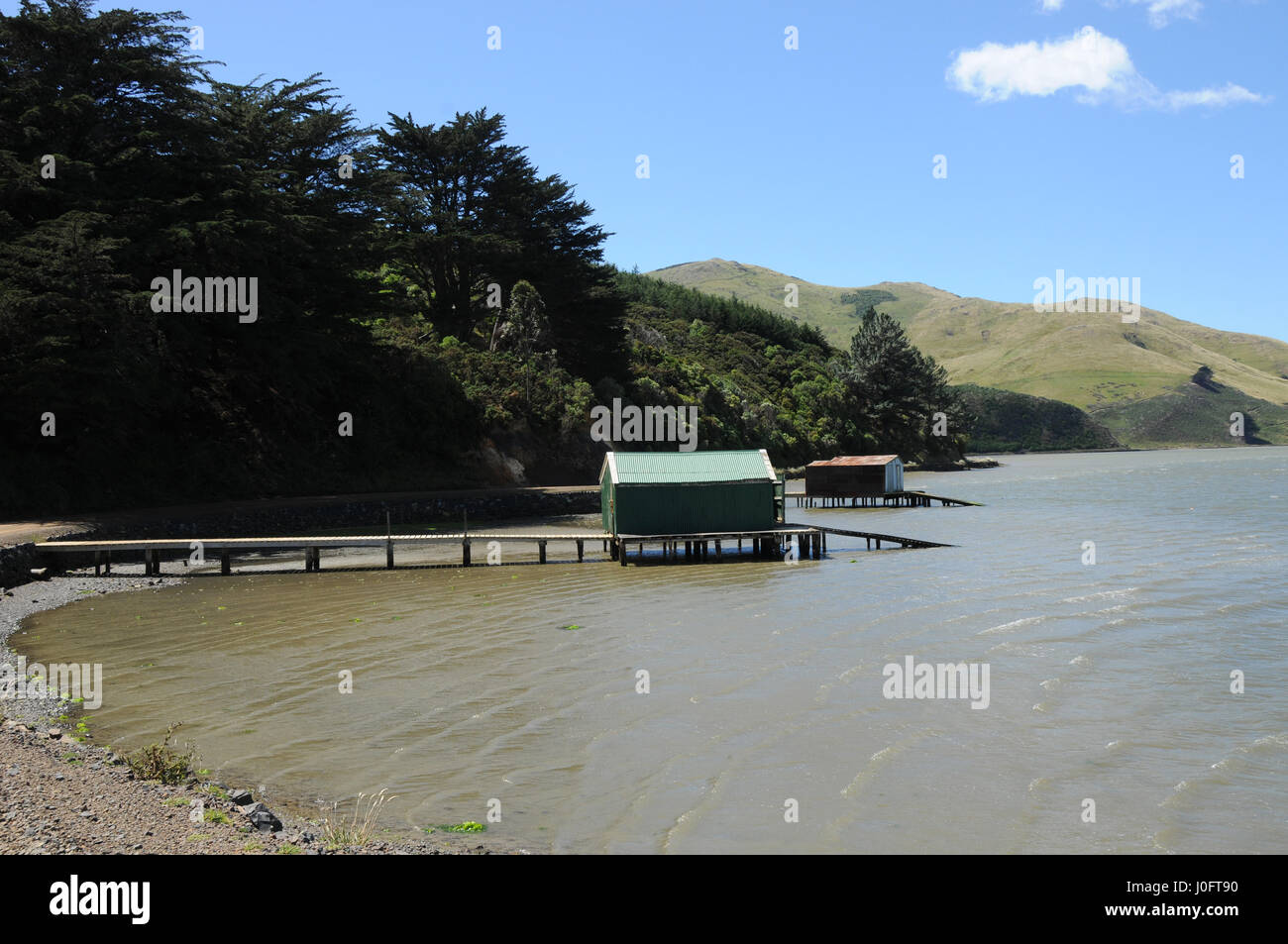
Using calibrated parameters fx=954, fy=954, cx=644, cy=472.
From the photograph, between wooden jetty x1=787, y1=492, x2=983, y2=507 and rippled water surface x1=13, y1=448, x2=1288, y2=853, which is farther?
wooden jetty x1=787, y1=492, x2=983, y2=507

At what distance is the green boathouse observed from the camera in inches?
1303

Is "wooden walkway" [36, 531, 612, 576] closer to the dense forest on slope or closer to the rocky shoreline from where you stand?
the dense forest on slope

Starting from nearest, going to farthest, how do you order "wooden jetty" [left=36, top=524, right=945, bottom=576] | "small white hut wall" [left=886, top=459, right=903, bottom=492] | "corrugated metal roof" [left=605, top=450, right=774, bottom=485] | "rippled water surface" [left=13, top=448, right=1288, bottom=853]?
"rippled water surface" [left=13, top=448, right=1288, bottom=853]
"wooden jetty" [left=36, top=524, right=945, bottom=576]
"corrugated metal roof" [left=605, top=450, right=774, bottom=485]
"small white hut wall" [left=886, top=459, right=903, bottom=492]

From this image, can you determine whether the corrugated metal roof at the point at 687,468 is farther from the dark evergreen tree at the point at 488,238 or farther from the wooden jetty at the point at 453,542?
the dark evergreen tree at the point at 488,238

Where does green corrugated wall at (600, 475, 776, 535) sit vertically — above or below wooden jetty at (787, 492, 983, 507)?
above

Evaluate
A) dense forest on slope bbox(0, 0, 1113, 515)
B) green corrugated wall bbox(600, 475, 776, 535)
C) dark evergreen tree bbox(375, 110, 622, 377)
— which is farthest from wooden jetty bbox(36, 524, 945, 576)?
dark evergreen tree bbox(375, 110, 622, 377)

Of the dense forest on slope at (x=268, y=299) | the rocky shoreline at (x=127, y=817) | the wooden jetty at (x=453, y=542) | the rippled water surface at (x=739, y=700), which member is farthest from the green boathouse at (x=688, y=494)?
the rocky shoreline at (x=127, y=817)

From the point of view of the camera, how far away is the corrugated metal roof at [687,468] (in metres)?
33.5

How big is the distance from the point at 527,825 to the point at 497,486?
45.9m

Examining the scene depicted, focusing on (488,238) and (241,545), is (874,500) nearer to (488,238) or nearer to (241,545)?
(488,238)

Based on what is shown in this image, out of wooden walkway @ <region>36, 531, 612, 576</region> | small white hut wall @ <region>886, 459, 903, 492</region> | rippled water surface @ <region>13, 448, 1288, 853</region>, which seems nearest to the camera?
rippled water surface @ <region>13, 448, 1288, 853</region>

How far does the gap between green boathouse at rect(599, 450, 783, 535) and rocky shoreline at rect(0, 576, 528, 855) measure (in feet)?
73.5

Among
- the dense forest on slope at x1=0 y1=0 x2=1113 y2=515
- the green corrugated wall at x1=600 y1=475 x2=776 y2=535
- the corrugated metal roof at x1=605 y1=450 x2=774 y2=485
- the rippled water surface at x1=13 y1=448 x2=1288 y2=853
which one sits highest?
the dense forest on slope at x1=0 y1=0 x2=1113 y2=515
